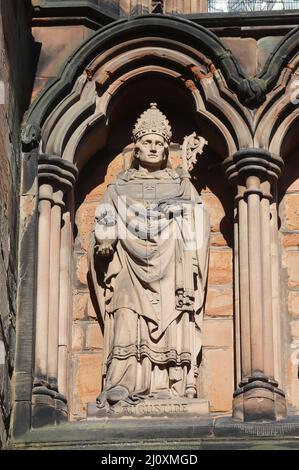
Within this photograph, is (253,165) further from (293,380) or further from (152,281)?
(293,380)

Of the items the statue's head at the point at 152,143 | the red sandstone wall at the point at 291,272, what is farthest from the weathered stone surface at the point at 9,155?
the red sandstone wall at the point at 291,272

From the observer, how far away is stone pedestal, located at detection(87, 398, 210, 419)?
12.2m

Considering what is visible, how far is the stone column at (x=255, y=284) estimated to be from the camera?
12.2m

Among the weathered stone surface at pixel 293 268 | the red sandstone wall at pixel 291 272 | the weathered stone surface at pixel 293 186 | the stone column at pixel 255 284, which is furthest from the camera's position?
the weathered stone surface at pixel 293 186

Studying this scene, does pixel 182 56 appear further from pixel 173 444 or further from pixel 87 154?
pixel 173 444

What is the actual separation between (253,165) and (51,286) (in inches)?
53.8

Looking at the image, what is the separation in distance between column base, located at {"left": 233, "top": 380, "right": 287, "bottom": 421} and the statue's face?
1578 millimetres

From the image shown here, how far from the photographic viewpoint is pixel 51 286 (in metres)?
12.7

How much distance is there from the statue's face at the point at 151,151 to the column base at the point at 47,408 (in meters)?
1.58

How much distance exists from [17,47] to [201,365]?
215cm

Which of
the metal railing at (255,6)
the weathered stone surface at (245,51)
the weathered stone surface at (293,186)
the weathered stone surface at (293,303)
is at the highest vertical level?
the metal railing at (255,6)

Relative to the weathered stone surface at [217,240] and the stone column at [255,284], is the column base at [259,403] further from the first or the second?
the weathered stone surface at [217,240]

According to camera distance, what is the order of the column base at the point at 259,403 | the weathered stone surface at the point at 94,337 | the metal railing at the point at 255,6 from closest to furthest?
the column base at the point at 259,403 < the weathered stone surface at the point at 94,337 < the metal railing at the point at 255,6

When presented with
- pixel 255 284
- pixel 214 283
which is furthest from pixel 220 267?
pixel 255 284
